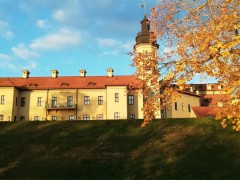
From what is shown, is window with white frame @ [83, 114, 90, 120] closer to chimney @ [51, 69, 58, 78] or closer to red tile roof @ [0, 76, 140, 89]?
red tile roof @ [0, 76, 140, 89]

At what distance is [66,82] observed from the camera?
177ft

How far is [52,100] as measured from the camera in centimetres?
5234

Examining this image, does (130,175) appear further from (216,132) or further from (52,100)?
(52,100)

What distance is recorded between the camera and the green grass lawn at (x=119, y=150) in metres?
18.8

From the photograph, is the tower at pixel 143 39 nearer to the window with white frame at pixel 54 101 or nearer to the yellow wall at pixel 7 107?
the window with white frame at pixel 54 101

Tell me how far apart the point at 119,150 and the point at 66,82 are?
33154 mm

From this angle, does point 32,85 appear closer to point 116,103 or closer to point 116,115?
point 116,103

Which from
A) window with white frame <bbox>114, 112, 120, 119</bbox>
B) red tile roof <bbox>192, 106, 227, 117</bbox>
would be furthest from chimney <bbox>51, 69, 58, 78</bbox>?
red tile roof <bbox>192, 106, 227, 117</bbox>

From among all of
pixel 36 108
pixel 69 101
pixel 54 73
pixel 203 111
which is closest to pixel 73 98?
pixel 69 101

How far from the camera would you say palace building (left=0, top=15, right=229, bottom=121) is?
165ft

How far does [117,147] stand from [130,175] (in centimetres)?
517

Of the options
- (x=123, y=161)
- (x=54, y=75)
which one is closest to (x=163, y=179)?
(x=123, y=161)

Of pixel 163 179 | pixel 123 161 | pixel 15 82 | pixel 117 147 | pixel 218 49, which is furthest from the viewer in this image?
pixel 15 82

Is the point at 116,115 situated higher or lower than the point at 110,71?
lower
